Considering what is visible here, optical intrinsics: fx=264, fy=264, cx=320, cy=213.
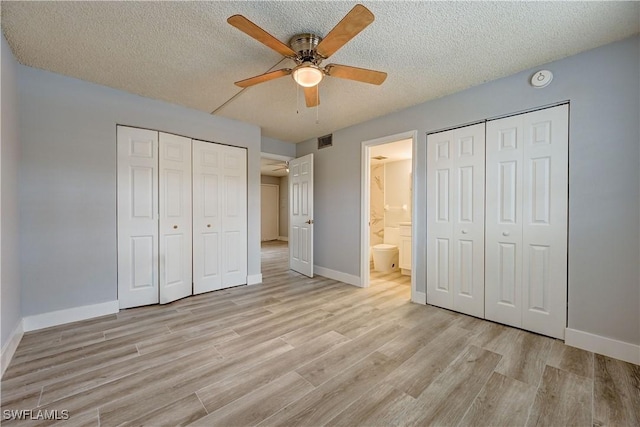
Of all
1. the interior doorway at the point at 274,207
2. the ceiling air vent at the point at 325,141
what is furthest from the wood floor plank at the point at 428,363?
the interior doorway at the point at 274,207

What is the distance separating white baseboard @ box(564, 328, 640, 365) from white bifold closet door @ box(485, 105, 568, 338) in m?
0.09

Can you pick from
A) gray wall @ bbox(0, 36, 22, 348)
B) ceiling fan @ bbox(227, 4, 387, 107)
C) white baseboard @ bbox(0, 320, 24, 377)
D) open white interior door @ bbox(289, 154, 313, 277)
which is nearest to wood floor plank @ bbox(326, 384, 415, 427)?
ceiling fan @ bbox(227, 4, 387, 107)

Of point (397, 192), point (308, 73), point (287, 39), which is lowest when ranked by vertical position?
point (397, 192)

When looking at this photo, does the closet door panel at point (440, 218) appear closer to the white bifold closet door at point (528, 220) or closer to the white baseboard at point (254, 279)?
the white bifold closet door at point (528, 220)

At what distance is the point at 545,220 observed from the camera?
2.38 meters

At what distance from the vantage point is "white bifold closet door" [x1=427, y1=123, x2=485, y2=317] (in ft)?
9.20

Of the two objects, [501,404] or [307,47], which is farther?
[307,47]

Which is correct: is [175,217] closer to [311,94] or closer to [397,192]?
[311,94]

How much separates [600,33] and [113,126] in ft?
14.8

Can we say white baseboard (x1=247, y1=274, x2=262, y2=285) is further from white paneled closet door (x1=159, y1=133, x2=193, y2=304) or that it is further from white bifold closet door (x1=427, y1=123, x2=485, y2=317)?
white bifold closet door (x1=427, y1=123, x2=485, y2=317)

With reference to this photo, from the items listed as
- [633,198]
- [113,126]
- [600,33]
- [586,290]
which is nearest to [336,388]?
[586,290]

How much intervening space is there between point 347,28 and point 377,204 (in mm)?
4702

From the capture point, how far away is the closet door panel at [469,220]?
9.14 ft

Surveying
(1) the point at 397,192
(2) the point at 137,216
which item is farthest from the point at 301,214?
(2) the point at 137,216
